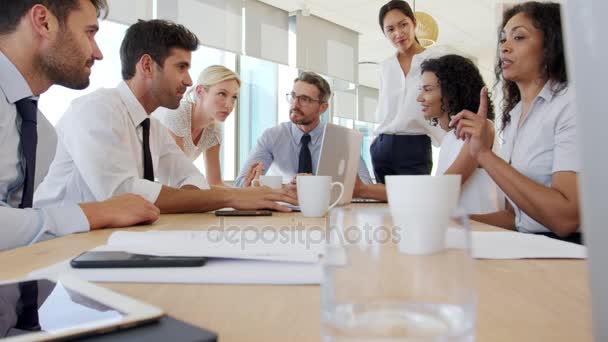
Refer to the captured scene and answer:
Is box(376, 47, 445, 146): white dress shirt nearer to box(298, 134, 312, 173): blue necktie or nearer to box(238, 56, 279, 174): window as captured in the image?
box(298, 134, 312, 173): blue necktie

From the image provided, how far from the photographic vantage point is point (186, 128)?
3.32m

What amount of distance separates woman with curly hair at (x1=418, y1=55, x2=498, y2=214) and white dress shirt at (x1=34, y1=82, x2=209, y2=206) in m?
1.07

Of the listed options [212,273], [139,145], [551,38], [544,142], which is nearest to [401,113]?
[551,38]

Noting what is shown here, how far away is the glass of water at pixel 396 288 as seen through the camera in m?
0.28

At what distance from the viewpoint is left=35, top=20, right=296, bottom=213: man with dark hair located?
4.84 ft

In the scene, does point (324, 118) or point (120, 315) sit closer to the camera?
point (120, 315)

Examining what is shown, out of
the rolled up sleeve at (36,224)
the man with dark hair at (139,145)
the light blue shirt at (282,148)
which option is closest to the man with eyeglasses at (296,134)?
the light blue shirt at (282,148)

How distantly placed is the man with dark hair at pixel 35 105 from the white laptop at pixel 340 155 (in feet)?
2.05

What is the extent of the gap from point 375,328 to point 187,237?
570mm

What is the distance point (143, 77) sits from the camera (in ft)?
6.91

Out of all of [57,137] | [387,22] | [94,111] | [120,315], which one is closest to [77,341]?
[120,315]

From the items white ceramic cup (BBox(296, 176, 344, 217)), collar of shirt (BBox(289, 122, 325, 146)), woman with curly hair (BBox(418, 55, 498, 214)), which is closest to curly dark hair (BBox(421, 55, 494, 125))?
woman with curly hair (BBox(418, 55, 498, 214))

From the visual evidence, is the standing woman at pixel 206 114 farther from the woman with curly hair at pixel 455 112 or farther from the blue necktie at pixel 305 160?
the woman with curly hair at pixel 455 112

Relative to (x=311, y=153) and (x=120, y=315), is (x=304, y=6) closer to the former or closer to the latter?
(x=311, y=153)
